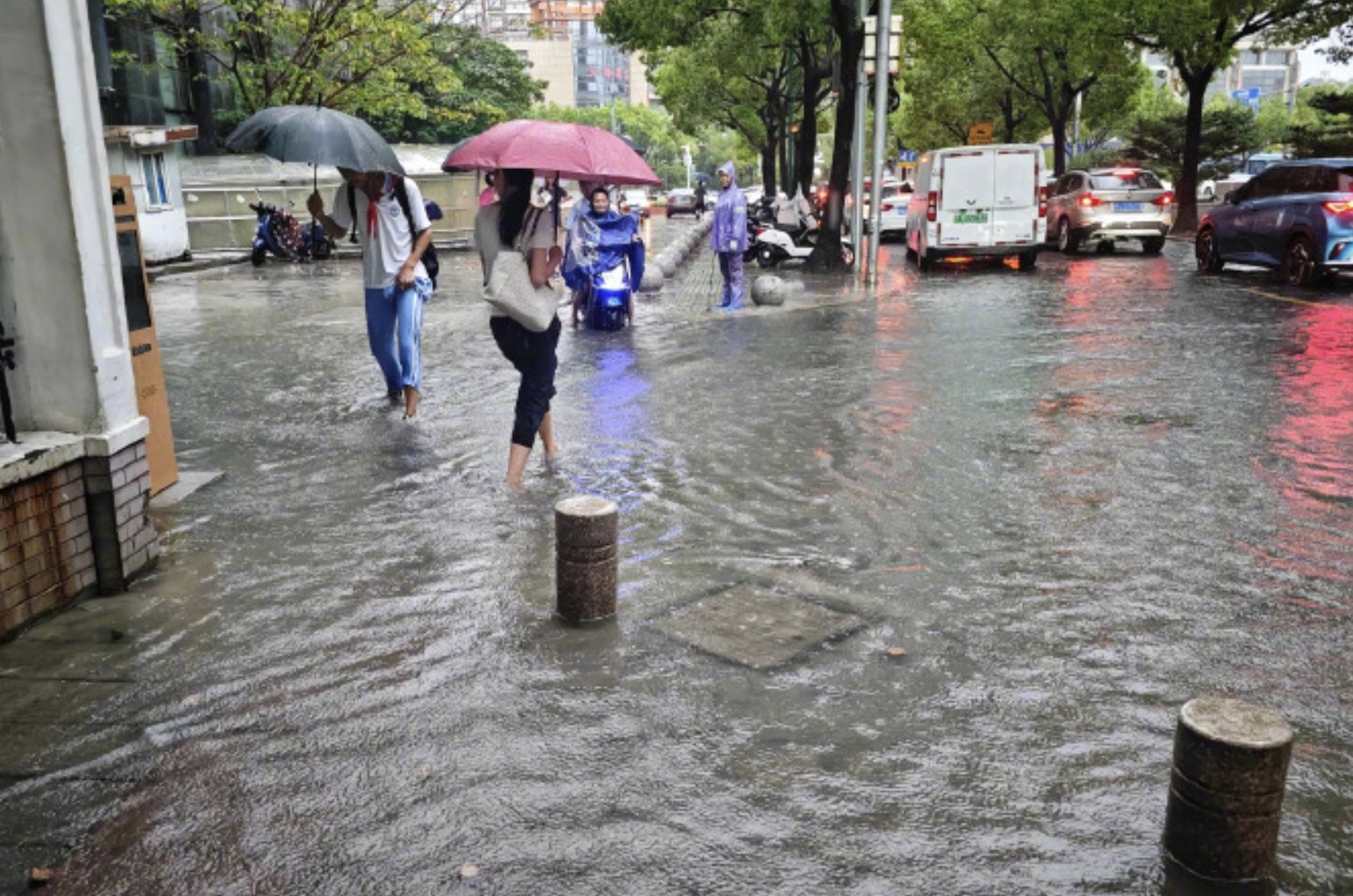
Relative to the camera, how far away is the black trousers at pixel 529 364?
660cm

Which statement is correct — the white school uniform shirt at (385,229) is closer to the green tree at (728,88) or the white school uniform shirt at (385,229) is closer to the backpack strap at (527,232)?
the backpack strap at (527,232)

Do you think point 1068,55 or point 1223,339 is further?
point 1068,55

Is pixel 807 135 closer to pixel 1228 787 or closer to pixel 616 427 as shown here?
pixel 616 427

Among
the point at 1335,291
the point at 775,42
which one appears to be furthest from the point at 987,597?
the point at 775,42

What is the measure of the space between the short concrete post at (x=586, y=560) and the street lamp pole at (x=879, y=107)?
14.1 meters

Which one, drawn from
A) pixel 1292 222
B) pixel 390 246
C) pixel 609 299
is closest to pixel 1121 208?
pixel 1292 222

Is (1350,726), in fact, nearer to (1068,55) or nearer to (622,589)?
(622,589)

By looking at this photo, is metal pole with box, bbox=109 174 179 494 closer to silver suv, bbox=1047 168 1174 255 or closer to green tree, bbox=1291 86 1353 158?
silver suv, bbox=1047 168 1174 255

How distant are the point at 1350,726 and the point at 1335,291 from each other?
44.1 feet

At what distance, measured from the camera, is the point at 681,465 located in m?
7.10

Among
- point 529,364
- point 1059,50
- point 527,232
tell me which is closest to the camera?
point 527,232

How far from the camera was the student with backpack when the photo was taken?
7.96 meters

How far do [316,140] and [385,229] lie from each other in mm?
954

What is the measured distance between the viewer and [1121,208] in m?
22.6
